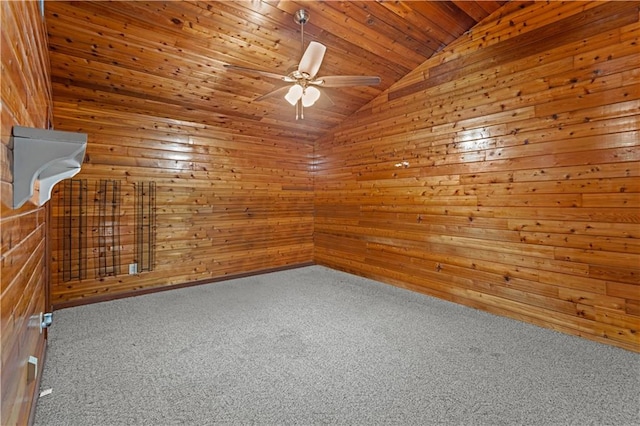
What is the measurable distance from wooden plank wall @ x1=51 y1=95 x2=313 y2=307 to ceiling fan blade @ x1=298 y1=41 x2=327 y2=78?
217 cm

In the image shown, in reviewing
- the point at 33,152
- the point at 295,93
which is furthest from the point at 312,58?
the point at 33,152

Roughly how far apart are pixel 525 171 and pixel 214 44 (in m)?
3.45

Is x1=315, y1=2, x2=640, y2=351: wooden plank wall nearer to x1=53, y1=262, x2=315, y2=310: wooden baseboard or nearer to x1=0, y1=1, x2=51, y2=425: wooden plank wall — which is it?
x1=53, y1=262, x2=315, y2=310: wooden baseboard

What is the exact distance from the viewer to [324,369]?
213 centimetres

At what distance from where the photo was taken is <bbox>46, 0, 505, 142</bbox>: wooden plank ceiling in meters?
2.70

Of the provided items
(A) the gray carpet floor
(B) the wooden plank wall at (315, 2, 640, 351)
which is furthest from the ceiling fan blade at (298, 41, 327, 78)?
(A) the gray carpet floor

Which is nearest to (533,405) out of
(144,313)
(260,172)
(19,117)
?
(19,117)

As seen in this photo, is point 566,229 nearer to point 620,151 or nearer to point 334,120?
point 620,151

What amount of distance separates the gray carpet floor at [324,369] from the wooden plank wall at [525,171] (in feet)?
1.34

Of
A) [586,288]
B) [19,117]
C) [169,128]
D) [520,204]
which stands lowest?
[586,288]

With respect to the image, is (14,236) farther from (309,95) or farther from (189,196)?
(189,196)

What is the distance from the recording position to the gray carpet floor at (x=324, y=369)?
1.70 meters

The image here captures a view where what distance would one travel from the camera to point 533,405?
177cm

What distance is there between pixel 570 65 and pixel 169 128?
15.2 feet
